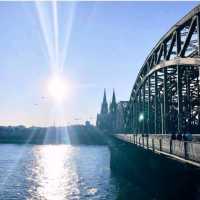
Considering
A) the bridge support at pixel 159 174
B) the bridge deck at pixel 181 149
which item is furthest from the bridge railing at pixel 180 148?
the bridge support at pixel 159 174

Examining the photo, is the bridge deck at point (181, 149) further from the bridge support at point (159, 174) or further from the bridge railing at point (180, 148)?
the bridge support at point (159, 174)

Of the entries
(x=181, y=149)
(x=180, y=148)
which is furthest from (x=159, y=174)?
(x=181, y=149)

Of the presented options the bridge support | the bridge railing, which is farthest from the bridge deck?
the bridge support

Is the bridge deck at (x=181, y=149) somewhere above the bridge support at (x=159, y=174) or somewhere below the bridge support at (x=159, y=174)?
above

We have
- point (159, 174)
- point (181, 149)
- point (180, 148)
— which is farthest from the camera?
point (159, 174)

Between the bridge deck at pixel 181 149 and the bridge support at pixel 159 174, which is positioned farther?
the bridge support at pixel 159 174

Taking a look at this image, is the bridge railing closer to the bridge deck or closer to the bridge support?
the bridge deck

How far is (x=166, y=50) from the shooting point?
4038 centimetres

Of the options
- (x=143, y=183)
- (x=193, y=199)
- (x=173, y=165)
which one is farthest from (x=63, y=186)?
(x=193, y=199)

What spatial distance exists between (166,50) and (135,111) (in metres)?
34.2

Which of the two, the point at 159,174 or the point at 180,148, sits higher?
the point at 180,148

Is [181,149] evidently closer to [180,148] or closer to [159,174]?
[180,148]

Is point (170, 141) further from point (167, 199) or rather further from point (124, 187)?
point (124, 187)

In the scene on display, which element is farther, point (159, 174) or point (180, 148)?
point (159, 174)
